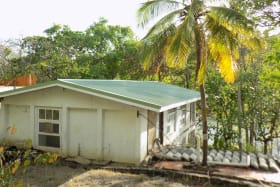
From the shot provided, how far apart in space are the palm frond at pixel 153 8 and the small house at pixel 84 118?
112 inches

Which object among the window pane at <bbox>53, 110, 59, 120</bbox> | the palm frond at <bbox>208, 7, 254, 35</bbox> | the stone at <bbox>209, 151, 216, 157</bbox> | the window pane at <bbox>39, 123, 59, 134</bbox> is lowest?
the stone at <bbox>209, 151, 216, 157</bbox>

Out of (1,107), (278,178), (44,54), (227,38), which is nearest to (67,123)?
(1,107)

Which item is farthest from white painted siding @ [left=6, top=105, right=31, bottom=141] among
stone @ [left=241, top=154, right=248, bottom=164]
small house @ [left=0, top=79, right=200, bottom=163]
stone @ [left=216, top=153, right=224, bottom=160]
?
stone @ [left=241, top=154, right=248, bottom=164]

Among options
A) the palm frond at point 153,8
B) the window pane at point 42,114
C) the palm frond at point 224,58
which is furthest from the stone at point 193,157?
the window pane at point 42,114

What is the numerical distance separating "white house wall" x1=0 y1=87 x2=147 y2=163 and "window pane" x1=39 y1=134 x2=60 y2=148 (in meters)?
0.23

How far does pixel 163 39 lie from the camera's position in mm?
10234

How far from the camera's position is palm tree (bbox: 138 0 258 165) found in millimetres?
9250

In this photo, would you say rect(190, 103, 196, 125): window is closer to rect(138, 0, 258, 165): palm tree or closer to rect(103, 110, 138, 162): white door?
rect(138, 0, 258, 165): palm tree

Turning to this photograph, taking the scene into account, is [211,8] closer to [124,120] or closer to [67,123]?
[124,120]

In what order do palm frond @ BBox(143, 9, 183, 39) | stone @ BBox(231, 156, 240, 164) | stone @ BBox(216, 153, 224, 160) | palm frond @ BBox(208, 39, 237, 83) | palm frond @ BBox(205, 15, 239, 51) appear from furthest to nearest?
stone @ BBox(216, 153, 224, 160)
stone @ BBox(231, 156, 240, 164)
palm frond @ BBox(143, 9, 183, 39)
palm frond @ BBox(208, 39, 237, 83)
palm frond @ BBox(205, 15, 239, 51)

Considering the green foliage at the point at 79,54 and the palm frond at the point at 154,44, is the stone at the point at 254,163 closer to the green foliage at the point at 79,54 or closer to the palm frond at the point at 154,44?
the palm frond at the point at 154,44

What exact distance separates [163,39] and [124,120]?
3.18 meters

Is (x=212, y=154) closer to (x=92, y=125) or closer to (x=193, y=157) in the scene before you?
(x=193, y=157)

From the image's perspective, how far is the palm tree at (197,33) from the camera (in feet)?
30.3
